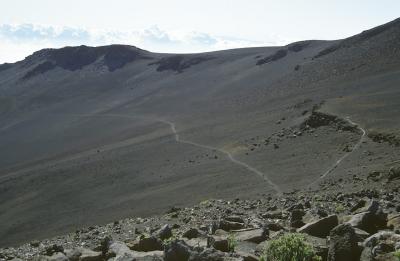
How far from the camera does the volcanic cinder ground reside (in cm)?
3069

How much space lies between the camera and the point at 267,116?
51.1m

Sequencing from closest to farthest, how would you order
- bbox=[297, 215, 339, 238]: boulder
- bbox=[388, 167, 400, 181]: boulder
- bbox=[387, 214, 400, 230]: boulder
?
bbox=[387, 214, 400, 230]: boulder
bbox=[297, 215, 339, 238]: boulder
bbox=[388, 167, 400, 181]: boulder

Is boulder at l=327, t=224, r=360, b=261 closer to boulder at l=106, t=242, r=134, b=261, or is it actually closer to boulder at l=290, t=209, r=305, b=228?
boulder at l=106, t=242, r=134, b=261

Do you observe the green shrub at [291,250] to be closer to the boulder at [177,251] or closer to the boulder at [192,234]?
the boulder at [177,251]

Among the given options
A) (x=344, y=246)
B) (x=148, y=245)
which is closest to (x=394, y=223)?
(x=344, y=246)

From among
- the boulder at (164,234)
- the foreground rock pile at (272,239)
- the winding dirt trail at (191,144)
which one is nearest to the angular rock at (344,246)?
the foreground rock pile at (272,239)

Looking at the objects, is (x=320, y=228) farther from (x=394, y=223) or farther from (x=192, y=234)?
(x=192, y=234)

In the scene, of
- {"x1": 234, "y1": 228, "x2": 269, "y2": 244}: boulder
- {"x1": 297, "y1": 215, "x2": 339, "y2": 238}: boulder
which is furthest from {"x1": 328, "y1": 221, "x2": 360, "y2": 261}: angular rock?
{"x1": 234, "y1": 228, "x2": 269, "y2": 244}: boulder

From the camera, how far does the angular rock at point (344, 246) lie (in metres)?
8.12

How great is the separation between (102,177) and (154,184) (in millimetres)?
7792

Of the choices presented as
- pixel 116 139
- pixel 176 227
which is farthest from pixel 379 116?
pixel 116 139

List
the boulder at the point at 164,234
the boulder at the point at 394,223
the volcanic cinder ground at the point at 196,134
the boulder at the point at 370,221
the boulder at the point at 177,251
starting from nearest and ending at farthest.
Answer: the boulder at the point at 177,251 < the boulder at the point at 394,223 < the boulder at the point at 370,221 < the boulder at the point at 164,234 < the volcanic cinder ground at the point at 196,134

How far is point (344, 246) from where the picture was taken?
811 cm

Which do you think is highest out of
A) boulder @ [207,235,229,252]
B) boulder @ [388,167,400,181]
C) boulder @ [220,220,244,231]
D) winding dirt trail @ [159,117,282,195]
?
boulder @ [207,235,229,252]
